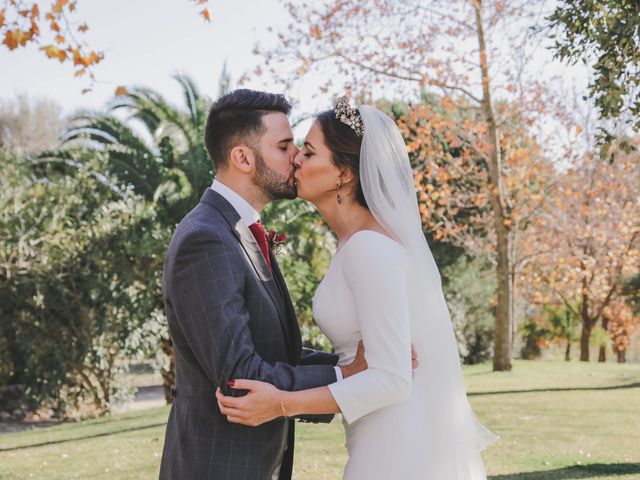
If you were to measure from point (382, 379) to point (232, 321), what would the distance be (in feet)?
2.01

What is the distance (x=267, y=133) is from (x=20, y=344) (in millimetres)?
12436

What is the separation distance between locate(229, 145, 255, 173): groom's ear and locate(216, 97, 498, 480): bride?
0.21 meters

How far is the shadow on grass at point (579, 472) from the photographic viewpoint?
693 centimetres

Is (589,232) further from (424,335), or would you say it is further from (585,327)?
(424,335)

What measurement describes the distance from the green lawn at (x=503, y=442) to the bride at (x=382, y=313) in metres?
4.16

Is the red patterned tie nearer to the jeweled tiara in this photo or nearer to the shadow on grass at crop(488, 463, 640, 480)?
the jeweled tiara

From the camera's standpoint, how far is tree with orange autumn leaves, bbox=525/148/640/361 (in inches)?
757

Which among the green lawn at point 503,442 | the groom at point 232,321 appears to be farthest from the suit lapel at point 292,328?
the green lawn at point 503,442

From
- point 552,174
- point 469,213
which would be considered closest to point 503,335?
point 552,174

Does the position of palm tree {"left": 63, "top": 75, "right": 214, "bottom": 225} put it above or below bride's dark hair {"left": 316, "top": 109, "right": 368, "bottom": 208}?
above

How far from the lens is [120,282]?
1370cm

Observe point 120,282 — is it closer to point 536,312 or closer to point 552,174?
point 552,174

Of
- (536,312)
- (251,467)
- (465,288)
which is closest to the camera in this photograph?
(251,467)

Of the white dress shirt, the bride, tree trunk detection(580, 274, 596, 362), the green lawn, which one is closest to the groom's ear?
the white dress shirt
